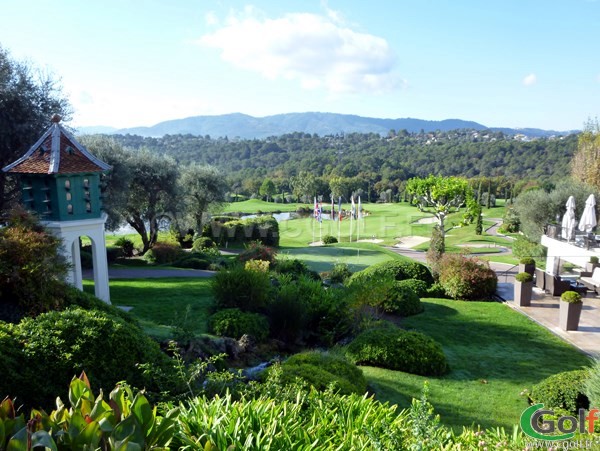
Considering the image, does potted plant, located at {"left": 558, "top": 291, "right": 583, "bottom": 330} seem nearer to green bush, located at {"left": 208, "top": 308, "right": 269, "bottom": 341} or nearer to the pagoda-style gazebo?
green bush, located at {"left": 208, "top": 308, "right": 269, "bottom": 341}

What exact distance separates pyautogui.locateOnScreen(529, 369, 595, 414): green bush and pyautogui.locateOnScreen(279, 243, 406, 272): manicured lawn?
14.5 meters

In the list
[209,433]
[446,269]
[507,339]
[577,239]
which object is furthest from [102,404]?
[577,239]

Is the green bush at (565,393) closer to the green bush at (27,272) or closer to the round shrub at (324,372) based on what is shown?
the round shrub at (324,372)

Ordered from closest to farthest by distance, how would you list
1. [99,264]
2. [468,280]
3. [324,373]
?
[324,373] < [99,264] < [468,280]

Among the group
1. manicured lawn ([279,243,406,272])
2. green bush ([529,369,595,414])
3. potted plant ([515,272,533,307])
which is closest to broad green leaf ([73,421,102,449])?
green bush ([529,369,595,414])

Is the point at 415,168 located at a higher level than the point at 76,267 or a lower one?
lower

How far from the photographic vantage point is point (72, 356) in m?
5.13

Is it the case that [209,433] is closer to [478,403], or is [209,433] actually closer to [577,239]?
[478,403]

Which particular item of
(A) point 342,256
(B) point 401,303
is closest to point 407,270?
(B) point 401,303

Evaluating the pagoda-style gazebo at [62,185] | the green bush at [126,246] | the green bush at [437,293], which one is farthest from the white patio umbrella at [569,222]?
the green bush at [126,246]

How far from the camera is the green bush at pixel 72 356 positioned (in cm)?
492

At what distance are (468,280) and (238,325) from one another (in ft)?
28.9

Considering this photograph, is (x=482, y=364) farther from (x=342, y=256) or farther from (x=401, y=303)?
(x=342, y=256)

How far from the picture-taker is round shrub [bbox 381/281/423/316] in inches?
496
